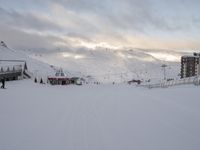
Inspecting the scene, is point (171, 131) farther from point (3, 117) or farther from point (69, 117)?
point (3, 117)

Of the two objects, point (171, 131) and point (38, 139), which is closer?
point (38, 139)

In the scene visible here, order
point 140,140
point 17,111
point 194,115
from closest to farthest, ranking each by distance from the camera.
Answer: point 140,140, point 194,115, point 17,111

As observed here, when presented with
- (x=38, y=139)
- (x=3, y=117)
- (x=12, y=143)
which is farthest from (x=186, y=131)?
(x=3, y=117)

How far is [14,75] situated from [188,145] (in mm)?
53014

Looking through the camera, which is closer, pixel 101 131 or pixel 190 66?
pixel 101 131

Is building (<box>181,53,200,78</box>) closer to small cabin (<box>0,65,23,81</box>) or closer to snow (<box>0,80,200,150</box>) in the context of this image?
small cabin (<box>0,65,23,81</box>)

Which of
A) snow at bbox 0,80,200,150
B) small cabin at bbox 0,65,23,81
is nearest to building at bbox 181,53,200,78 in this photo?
small cabin at bbox 0,65,23,81

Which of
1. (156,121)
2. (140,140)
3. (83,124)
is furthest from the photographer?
(156,121)

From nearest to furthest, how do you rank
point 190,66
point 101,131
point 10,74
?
point 101,131 → point 10,74 → point 190,66

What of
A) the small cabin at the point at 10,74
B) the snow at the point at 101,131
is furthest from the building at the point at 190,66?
the snow at the point at 101,131

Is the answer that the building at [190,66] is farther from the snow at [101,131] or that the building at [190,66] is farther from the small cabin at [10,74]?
the snow at [101,131]

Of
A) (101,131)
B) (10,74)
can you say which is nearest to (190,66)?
(10,74)

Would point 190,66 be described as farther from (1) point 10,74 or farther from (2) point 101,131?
(2) point 101,131

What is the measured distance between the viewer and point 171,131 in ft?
35.5
